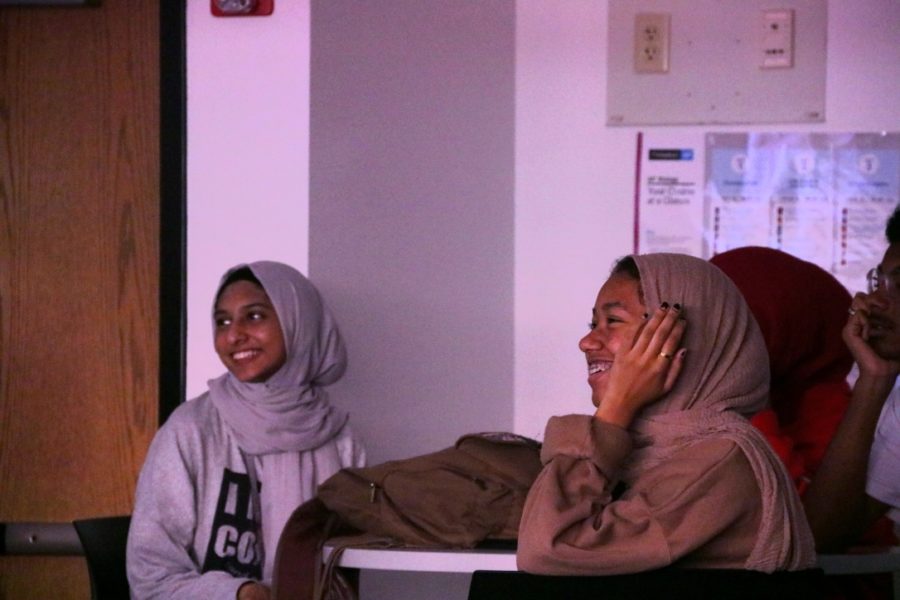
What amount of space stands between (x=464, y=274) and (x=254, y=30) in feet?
3.25

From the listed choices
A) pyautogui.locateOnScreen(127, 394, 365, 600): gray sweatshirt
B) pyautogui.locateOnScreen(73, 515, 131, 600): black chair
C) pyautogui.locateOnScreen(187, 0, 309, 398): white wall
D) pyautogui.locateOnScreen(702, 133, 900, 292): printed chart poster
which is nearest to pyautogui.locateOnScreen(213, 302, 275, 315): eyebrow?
pyautogui.locateOnScreen(127, 394, 365, 600): gray sweatshirt

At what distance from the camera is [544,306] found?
3746 millimetres

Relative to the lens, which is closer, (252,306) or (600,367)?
(600,367)

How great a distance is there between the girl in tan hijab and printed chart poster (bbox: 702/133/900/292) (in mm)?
1617

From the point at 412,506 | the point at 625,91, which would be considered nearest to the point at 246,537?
the point at 412,506

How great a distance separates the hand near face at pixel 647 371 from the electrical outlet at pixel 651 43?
182 cm

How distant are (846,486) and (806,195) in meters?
1.51

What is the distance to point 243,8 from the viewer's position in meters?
3.75

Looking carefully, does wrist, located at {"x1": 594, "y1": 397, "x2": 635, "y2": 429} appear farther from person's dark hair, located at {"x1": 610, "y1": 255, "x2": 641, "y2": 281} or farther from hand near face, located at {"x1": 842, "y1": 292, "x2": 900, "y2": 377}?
hand near face, located at {"x1": 842, "y1": 292, "x2": 900, "y2": 377}

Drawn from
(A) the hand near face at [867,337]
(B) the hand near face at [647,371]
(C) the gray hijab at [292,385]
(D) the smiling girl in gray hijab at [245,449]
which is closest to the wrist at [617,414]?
(B) the hand near face at [647,371]

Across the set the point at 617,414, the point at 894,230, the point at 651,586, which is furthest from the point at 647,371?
the point at 894,230

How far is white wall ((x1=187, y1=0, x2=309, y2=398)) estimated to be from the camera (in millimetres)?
3770

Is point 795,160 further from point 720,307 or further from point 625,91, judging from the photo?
point 720,307

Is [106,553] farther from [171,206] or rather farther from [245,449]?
[171,206]
